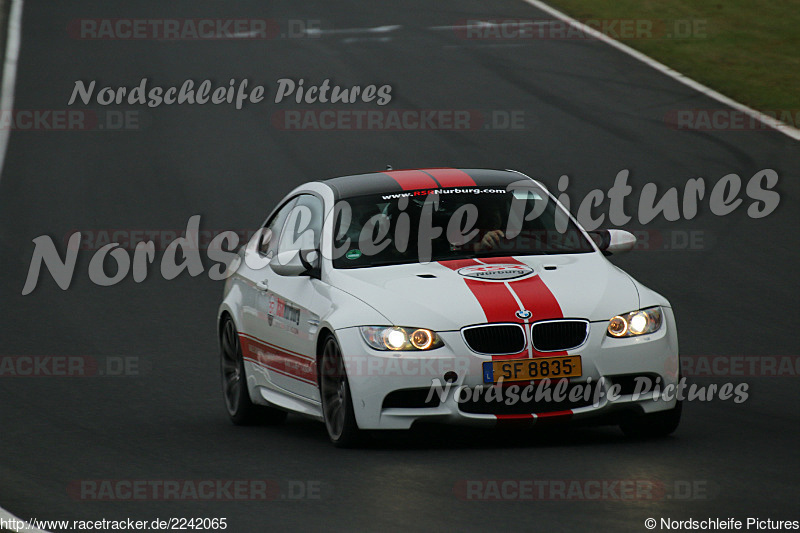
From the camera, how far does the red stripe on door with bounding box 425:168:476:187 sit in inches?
381

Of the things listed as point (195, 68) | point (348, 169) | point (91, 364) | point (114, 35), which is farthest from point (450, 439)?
point (114, 35)

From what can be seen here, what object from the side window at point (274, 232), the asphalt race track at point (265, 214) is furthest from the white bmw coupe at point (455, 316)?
the side window at point (274, 232)

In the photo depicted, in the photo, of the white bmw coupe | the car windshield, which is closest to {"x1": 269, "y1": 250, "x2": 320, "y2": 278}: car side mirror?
the white bmw coupe

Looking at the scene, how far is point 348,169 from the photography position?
2045 cm

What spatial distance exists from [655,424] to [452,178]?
2185 mm

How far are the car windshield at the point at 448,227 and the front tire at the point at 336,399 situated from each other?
2.24ft

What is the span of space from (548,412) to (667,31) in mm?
20956

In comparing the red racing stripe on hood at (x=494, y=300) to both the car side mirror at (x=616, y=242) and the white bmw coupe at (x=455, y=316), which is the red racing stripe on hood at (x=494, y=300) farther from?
the car side mirror at (x=616, y=242)

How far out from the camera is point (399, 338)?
27.1 feet

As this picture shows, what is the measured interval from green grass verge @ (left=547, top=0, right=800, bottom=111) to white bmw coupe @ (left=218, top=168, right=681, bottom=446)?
13281 millimetres

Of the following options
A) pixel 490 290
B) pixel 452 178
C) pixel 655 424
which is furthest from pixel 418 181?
Answer: pixel 655 424

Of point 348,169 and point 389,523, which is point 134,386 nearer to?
point 389,523

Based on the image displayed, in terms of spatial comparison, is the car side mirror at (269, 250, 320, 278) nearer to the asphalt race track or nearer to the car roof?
the car roof

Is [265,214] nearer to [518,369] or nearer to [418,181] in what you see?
[418,181]
